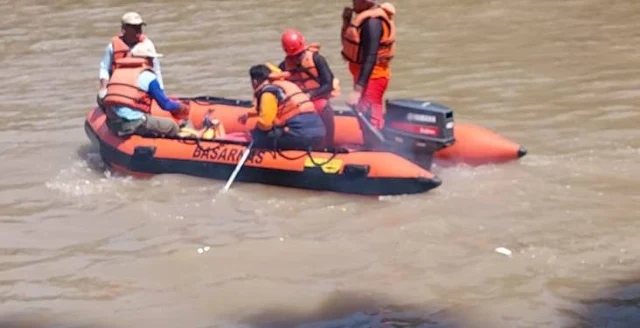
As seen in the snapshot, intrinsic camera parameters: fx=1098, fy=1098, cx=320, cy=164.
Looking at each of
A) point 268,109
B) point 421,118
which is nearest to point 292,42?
point 268,109

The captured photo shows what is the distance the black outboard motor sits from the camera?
24.8ft

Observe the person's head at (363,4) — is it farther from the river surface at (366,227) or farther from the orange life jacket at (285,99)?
the river surface at (366,227)

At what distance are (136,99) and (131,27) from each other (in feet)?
2.11

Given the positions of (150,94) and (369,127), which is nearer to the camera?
(369,127)

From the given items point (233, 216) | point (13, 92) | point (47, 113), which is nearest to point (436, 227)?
point (233, 216)

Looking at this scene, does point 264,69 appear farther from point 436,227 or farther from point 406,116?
point 436,227

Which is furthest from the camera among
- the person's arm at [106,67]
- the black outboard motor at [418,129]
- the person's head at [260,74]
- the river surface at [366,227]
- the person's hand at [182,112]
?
the person's arm at [106,67]

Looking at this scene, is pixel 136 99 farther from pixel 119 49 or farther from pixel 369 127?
pixel 369 127

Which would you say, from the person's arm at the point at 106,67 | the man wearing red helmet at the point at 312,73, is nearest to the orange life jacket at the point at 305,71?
the man wearing red helmet at the point at 312,73

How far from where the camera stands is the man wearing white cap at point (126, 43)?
838 cm

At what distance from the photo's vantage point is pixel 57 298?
20.2 feet

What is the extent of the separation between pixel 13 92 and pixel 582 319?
25.1 feet

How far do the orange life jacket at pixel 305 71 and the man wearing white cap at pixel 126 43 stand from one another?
108 cm

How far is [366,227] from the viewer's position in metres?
6.99
